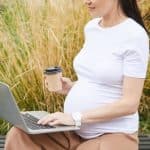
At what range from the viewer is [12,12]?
212 inches

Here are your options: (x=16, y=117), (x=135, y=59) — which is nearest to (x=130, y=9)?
(x=135, y=59)

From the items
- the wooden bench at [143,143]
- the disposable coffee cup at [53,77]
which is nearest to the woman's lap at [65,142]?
the disposable coffee cup at [53,77]

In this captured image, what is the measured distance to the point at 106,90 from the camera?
3135mm

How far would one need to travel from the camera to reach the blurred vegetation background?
513 centimetres

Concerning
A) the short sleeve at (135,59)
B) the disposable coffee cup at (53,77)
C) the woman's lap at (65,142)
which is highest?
the short sleeve at (135,59)

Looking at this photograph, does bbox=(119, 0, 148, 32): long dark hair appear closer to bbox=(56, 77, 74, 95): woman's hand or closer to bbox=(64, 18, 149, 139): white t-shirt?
bbox=(64, 18, 149, 139): white t-shirt

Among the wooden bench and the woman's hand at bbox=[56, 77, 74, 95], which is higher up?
the woman's hand at bbox=[56, 77, 74, 95]

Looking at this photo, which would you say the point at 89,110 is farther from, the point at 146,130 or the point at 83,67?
the point at 146,130

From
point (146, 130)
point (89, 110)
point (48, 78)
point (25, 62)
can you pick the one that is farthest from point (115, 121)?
point (25, 62)

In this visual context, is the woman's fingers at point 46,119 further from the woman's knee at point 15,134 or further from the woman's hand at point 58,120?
the woman's knee at point 15,134

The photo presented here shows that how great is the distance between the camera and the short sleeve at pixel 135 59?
9.92ft

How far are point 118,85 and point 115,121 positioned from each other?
0.59ft

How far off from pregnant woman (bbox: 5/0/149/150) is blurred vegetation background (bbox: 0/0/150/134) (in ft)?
6.08

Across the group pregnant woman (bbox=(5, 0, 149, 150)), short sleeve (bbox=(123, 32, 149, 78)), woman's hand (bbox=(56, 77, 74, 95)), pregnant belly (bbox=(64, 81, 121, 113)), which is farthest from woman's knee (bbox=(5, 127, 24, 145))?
short sleeve (bbox=(123, 32, 149, 78))
